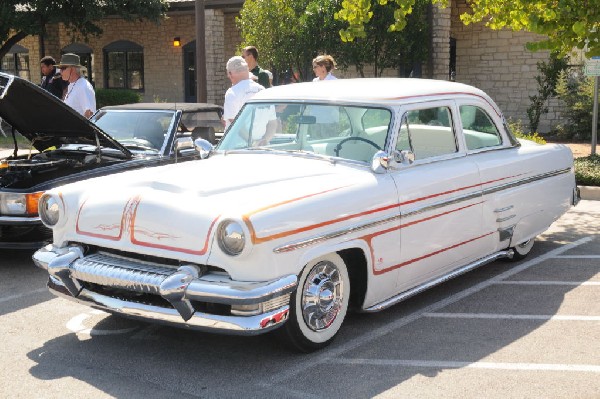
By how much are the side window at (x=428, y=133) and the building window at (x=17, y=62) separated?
24.7m

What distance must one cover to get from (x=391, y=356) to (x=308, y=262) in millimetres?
857

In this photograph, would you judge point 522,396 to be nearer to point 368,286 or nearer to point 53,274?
point 368,286

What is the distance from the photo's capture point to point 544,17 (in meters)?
8.88

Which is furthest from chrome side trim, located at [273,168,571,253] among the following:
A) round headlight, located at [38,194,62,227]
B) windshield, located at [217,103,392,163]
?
round headlight, located at [38,194,62,227]

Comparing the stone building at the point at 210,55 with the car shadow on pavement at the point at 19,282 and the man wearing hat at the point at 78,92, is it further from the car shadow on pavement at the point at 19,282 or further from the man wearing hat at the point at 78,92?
the car shadow on pavement at the point at 19,282

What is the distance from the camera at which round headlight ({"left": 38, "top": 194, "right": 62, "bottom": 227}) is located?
5172 millimetres

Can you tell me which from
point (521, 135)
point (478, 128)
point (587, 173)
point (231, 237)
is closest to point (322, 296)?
point (231, 237)

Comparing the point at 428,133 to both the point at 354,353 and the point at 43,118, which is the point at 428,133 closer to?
the point at 354,353

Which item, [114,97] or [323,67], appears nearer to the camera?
[323,67]

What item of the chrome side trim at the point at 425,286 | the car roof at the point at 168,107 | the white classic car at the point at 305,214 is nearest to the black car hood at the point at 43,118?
the car roof at the point at 168,107

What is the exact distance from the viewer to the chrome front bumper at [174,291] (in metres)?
4.28

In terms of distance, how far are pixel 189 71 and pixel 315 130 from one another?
20495 mm

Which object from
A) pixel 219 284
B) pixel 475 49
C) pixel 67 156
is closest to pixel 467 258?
pixel 219 284

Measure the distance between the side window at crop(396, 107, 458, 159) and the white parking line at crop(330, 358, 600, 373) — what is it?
159cm
